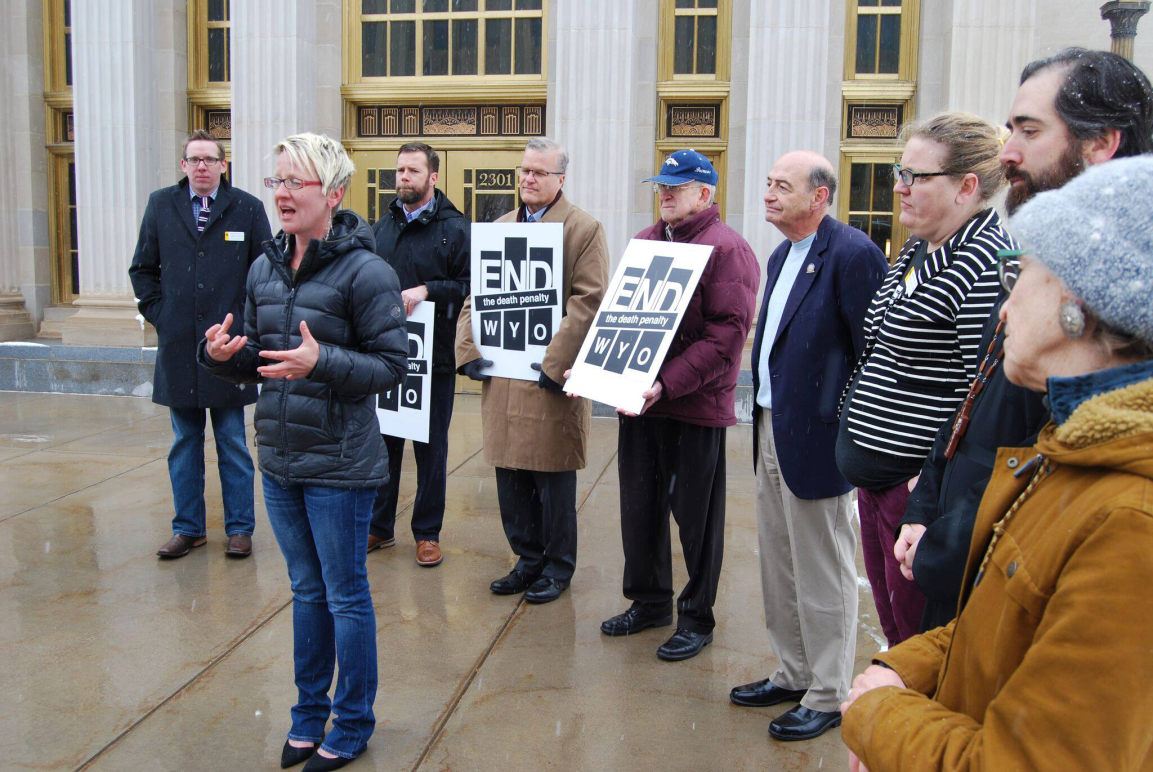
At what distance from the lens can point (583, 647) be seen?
4.14 meters

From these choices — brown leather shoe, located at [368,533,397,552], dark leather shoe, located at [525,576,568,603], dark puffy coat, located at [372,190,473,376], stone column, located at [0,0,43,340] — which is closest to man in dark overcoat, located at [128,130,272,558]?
brown leather shoe, located at [368,533,397,552]

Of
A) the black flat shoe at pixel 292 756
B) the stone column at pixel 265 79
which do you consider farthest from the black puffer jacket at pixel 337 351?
the stone column at pixel 265 79

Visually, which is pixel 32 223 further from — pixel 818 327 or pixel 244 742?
pixel 818 327

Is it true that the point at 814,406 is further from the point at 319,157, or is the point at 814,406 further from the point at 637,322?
the point at 319,157

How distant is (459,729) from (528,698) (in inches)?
13.8

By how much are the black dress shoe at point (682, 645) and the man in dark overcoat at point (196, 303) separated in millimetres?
2515

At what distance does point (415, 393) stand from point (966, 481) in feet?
11.6

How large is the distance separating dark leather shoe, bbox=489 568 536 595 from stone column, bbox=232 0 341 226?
20.5 ft

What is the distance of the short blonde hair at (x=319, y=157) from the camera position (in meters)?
3.12

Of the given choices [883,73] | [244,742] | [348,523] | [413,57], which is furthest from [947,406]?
[413,57]

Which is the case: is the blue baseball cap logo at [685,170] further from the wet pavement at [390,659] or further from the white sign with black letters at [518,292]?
the wet pavement at [390,659]

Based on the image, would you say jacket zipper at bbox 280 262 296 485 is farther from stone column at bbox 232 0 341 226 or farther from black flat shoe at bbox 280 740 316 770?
stone column at bbox 232 0 341 226

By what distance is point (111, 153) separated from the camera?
10359 millimetres

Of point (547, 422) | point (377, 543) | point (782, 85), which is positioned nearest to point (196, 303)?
point (377, 543)
